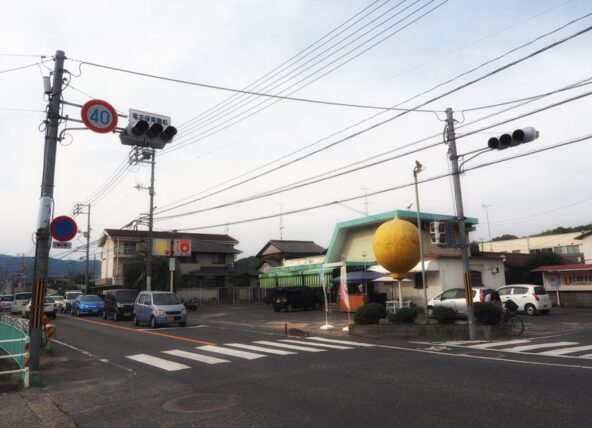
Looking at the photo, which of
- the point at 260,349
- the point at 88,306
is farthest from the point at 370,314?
the point at 88,306

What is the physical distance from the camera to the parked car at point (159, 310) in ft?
69.6

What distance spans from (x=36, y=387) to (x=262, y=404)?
4.73 metres

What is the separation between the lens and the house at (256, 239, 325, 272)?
2144 inches

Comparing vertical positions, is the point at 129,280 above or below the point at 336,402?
above

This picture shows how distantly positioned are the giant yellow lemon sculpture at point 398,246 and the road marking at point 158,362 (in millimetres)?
9506

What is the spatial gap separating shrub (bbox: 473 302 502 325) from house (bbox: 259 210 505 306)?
980 centimetres

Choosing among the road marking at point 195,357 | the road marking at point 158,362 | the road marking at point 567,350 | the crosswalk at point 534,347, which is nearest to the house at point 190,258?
the road marking at point 195,357

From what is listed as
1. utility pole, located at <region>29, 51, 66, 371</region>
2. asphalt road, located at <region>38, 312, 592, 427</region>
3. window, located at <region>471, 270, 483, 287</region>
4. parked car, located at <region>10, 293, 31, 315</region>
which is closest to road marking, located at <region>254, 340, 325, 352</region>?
asphalt road, located at <region>38, 312, 592, 427</region>

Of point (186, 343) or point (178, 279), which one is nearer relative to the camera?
point (186, 343)

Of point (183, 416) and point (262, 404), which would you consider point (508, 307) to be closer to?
point (262, 404)

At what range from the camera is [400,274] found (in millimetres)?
18391

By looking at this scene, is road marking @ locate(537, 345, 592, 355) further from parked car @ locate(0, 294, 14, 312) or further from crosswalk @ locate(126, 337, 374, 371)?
parked car @ locate(0, 294, 14, 312)

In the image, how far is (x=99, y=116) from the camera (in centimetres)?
1078


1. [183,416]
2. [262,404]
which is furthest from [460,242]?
[183,416]
